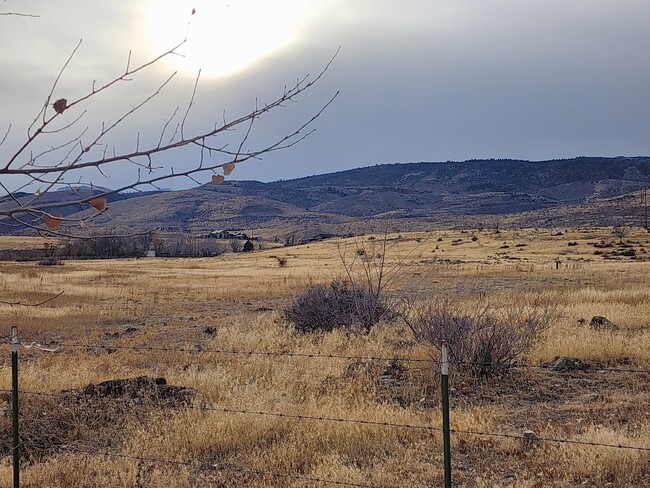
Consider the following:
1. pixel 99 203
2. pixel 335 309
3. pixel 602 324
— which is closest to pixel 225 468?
pixel 99 203

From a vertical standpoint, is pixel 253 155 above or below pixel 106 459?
above

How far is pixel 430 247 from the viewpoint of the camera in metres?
64.1

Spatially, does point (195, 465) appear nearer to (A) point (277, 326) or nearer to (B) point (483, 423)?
(B) point (483, 423)

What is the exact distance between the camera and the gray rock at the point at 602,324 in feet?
45.6

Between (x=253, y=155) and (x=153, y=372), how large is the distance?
30.9 feet

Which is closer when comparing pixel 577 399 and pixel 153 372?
pixel 577 399

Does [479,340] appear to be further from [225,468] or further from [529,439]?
[225,468]

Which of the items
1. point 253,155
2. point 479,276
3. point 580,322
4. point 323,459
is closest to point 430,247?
point 479,276

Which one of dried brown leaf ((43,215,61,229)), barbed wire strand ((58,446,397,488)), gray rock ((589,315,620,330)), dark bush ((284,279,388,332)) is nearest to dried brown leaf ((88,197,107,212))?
dried brown leaf ((43,215,61,229))

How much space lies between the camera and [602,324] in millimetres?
14266

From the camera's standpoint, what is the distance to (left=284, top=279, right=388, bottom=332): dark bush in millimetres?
15352

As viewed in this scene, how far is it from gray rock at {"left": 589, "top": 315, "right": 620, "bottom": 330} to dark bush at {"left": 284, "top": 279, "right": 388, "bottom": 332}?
4.63 m

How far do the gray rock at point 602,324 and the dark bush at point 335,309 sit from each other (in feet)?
15.2

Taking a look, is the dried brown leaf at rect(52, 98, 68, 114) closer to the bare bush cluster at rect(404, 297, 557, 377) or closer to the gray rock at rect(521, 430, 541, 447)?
the gray rock at rect(521, 430, 541, 447)
